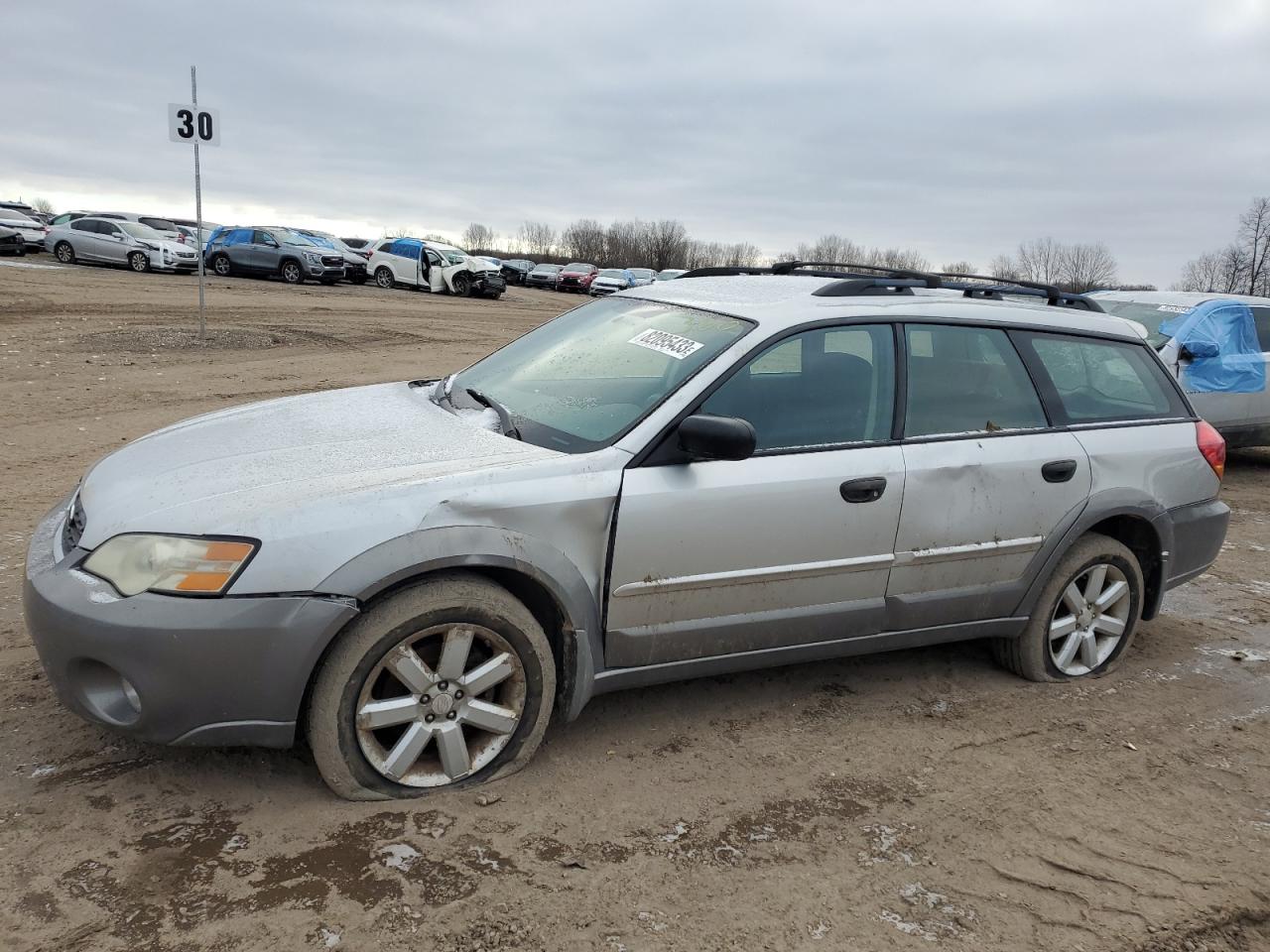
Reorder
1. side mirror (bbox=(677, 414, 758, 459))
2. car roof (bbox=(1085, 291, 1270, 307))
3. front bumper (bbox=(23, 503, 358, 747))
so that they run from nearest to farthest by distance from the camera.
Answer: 1. front bumper (bbox=(23, 503, 358, 747))
2. side mirror (bbox=(677, 414, 758, 459))
3. car roof (bbox=(1085, 291, 1270, 307))

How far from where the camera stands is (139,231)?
27.6m

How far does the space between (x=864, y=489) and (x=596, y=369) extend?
3.69 ft

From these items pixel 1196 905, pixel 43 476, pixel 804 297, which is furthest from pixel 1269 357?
pixel 43 476

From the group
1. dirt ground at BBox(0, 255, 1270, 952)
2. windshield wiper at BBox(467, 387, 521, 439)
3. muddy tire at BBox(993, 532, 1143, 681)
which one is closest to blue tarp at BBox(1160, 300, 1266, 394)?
dirt ground at BBox(0, 255, 1270, 952)

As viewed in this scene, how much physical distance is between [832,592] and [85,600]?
2.42 meters

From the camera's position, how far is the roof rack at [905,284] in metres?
4.11

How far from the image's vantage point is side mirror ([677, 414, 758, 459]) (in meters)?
3.22

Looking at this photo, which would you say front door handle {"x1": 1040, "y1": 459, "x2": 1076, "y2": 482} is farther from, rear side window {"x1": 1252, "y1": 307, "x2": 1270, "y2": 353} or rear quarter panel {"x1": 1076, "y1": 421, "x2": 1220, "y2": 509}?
rear side window {"x1": 1252, "y1": 307, "x2": 1270, "y2": 353}

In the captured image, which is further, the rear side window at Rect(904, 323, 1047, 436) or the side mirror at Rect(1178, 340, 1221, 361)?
the side mirror at Rect(1178, 340, 1221, 361)

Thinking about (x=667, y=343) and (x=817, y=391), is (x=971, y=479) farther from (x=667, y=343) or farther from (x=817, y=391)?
(x=667, y=343)

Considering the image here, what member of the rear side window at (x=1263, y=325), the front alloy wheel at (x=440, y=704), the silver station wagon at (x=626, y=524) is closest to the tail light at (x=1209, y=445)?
the silver station wagon at (x=626, y=524)

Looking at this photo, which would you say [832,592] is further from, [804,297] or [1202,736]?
[1202,736]

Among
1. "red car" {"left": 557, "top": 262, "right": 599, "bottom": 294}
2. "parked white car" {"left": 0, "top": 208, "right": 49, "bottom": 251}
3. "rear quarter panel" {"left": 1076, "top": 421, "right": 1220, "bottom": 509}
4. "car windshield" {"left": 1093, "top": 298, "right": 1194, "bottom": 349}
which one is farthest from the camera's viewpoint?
"red car" {"left": 557, "top": 262, "right": 599, "bottom": 294}

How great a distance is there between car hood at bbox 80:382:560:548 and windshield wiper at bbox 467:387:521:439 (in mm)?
74
